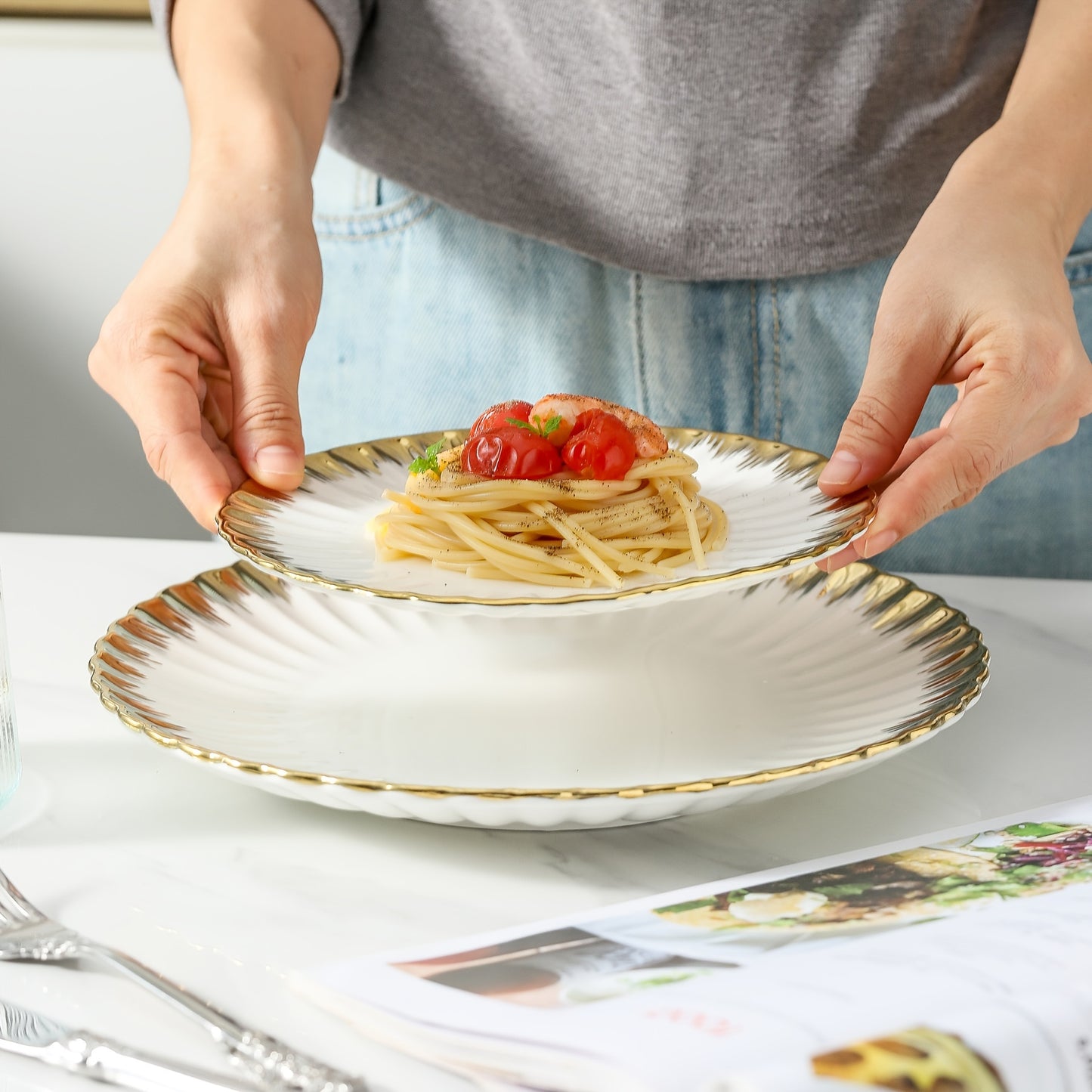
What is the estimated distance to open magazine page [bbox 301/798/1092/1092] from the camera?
0.53 m

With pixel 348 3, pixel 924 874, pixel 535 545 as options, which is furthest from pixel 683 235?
pixel 924 874

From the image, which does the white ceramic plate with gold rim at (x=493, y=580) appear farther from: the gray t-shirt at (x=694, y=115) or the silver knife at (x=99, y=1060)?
the gray t-shirt at (x=694, y=115)

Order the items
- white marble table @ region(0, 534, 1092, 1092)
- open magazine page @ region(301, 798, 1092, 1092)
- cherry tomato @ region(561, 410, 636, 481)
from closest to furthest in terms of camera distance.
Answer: open magazine page @ region(301, 798, 1092, 1092)
white marble table @ region(0, 534, 1092, 1092)
cherry tomato @ region(561, 410, 636, 481)

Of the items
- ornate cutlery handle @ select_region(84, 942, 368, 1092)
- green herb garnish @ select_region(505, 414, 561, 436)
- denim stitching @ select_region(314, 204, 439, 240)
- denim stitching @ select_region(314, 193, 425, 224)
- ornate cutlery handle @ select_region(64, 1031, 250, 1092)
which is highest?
denim stitching @ select_region(314, 193, 425, 224)

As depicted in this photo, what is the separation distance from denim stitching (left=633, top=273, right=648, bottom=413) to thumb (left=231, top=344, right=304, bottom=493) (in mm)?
638

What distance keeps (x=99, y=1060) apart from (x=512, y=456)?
2.02ft

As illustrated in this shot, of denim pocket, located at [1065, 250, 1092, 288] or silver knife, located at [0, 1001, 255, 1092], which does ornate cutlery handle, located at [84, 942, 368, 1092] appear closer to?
silver knife, located at [0, 1001, 255, 1092]

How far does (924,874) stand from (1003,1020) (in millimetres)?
178

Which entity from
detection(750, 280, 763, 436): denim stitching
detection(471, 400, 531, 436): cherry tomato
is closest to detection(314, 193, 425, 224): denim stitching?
detection(750, 280, 763, 436): denim stitching

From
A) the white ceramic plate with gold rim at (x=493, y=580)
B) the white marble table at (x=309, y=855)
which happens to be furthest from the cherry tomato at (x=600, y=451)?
the white marble table at (x=309, y=855)

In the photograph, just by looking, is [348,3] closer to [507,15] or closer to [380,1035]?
[507,15]

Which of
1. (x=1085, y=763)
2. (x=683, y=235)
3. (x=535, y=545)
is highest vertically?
(x=683, y=235)

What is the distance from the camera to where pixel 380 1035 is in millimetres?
624

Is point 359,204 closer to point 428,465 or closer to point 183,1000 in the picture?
point 428,465
